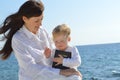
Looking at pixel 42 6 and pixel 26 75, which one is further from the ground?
pixel 42 6

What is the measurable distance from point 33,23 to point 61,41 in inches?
16.3

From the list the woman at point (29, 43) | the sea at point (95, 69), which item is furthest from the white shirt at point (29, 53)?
the sea at point (95, 69)

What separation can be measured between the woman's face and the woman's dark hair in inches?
1.5

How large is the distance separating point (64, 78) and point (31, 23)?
70 centimetres

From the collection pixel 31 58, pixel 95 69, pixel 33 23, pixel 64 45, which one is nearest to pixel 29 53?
pixel 31 58

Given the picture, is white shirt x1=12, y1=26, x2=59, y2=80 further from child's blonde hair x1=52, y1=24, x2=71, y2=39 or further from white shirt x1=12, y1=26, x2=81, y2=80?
child's blonde hair x1=52, y1=24, x2=71, y2=39

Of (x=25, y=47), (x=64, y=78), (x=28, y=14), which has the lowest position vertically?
(x=64, y=78)

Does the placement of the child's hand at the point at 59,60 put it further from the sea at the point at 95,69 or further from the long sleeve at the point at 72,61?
the sea at the point at 95,69

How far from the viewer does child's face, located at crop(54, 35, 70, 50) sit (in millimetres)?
4816

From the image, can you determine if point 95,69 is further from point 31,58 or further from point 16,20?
point 31,58

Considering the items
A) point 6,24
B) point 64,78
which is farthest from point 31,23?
point 64,78

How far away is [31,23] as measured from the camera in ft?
15.3

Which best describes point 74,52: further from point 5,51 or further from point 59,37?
point 5,51

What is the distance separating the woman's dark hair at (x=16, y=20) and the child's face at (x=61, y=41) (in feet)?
1.28
